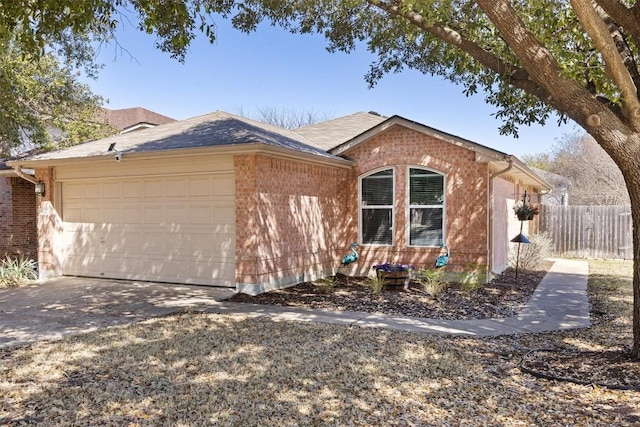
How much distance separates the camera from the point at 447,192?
11.0m

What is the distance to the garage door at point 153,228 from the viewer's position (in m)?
9.82

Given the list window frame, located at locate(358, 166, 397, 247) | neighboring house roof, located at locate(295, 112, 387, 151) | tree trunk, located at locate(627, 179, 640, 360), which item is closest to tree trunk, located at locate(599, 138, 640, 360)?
tree trunk, located at locate(627, 179, 640, 360)

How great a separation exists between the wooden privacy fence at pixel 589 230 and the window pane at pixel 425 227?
9408 mm

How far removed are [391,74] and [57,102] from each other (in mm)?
11451

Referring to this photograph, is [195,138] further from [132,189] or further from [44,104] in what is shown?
[44,104]

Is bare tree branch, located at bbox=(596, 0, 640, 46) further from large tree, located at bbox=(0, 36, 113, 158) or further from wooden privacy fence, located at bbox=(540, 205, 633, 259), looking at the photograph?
wooden privacy fence, located at bbox=(540, 205, 633, 259)

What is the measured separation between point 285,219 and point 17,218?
8.99m

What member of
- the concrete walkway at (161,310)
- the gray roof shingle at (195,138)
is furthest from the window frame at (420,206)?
the concrete walkway at (161,310)

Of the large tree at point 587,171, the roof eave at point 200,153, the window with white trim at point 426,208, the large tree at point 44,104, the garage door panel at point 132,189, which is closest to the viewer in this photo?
the roof eave at point 200,153

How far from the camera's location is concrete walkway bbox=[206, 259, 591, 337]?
6852 millimetres

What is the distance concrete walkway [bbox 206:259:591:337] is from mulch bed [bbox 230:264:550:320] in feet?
1.04

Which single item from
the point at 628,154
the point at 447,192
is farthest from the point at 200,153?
Answer: the point at 628,154

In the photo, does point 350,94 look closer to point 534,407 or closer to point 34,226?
point 34,226

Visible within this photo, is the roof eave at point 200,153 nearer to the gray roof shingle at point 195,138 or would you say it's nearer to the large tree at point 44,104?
the gray roof shingle at point 195,138
